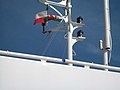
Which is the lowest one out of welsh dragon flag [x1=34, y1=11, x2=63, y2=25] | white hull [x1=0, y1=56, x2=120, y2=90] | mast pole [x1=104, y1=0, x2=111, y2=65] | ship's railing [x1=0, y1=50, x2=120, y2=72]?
white hull [x1=0, y1=56, x2=120, y2=90]

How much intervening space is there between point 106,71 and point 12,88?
6.99 ft

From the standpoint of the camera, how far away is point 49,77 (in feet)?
21.2

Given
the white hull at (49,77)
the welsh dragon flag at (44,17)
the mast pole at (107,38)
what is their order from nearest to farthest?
the white hull at (49,77) < the mast pole at (107,38) < the welsh dragon flag at (44,17)

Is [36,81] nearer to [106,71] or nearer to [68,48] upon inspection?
[106,71]

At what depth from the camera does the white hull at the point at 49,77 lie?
Result: 613cm

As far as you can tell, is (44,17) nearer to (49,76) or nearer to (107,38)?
(107,38)

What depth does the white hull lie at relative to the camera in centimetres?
613

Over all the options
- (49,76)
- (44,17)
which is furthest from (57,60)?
(44,17)

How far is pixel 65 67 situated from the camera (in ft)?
21.9

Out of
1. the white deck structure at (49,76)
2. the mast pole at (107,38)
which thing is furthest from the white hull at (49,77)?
the mast pole at (107,38)

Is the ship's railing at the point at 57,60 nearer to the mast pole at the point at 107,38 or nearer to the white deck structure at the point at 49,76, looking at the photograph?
the white deck structure at the point at 49,76

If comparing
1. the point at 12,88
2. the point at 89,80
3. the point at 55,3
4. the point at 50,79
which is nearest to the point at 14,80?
the point at 12,88

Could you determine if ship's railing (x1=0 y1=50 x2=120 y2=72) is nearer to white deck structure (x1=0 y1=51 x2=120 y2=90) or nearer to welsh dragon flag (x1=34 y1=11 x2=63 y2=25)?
white deck structure (x1=0 y1=51 x2=120 y2=90)

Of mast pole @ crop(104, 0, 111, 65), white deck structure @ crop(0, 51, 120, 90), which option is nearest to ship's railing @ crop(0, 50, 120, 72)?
white deck structure @ crop(0, 51, 120, 90)
